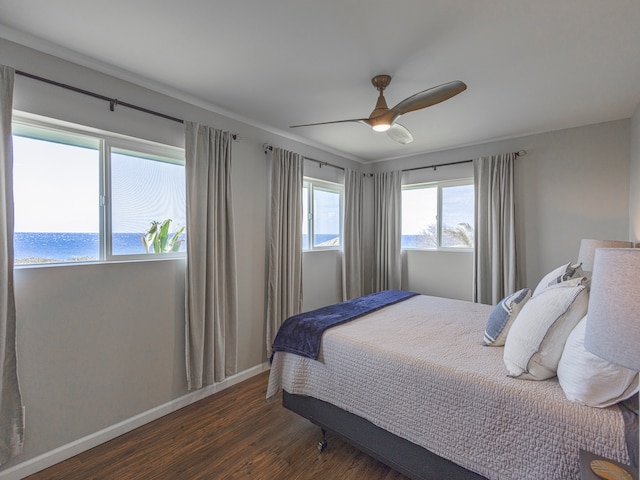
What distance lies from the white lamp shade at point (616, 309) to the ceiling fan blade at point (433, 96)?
127 cm

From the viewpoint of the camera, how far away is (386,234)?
449 cm

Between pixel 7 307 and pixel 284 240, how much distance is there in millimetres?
2159

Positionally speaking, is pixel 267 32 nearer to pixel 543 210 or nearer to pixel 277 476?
pixel 277 476

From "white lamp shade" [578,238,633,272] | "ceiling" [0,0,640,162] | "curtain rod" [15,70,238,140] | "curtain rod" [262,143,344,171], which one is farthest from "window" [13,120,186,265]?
"white lamp shade" [578,238,633,272]

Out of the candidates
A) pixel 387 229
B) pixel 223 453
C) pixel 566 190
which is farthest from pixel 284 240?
pixel 566 190

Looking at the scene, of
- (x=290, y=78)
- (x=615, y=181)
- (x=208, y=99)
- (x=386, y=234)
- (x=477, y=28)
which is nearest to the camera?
(x=477, y=28)

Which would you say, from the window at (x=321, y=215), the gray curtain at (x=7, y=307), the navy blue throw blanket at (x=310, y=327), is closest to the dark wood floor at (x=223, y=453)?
the gray curtain at (x=7, y=307)

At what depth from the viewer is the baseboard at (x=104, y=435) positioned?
1748mm

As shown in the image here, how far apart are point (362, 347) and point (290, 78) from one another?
1978mm

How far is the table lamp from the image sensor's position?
0.70 metres

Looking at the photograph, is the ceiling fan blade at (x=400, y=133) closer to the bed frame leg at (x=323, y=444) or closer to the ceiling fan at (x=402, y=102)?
the ceiling fan at (x=402, y=102)

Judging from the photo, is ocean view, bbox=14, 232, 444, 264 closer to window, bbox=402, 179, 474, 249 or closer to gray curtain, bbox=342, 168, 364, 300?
gray curtain, bbox=342, 168, 364, 300

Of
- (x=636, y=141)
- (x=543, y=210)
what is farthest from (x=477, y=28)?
(x=543, y=210)

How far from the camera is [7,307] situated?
65.0 inches
